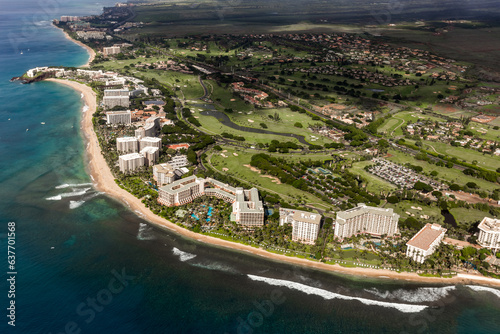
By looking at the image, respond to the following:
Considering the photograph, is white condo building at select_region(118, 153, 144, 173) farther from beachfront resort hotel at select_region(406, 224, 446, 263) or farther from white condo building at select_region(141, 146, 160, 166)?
beachfront resort hotel at select_region(406, 224, 446, 263)

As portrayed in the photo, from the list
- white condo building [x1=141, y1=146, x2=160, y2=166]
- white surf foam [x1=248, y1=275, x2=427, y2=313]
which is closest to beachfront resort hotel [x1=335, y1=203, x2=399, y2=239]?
white surf foam [x1=248, y1=275, x2=427, y2=313]

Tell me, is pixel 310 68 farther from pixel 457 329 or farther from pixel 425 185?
pixel 457 329

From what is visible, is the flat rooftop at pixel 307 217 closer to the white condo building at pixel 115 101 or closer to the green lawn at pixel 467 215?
the green lawn at pixel 467 215

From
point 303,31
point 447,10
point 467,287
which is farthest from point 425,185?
point 447,10

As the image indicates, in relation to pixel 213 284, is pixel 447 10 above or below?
above

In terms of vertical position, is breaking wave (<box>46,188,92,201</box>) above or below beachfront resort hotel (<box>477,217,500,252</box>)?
below

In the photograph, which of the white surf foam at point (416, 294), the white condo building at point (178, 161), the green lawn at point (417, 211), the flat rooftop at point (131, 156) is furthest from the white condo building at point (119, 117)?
the white surf foam at point (416, 294)

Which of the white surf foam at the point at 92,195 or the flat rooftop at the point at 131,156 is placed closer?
the white surf foam at the point at 92,195
